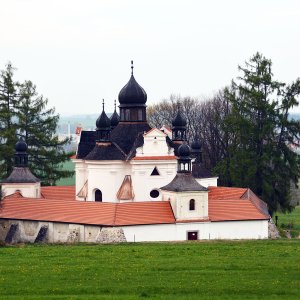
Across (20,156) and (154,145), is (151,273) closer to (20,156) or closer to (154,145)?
(154,145)

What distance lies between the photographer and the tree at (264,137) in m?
70.7

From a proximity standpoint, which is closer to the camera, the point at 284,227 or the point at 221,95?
the point at 284,227

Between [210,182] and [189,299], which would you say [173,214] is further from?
[189,299]

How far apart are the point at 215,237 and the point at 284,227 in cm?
1103

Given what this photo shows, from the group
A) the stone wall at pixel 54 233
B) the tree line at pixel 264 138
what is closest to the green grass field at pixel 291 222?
the tree line at pixel 264 138

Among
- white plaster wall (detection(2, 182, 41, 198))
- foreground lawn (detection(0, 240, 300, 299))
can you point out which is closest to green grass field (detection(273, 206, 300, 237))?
white plaster wall (detection(2, 182, 41, 198))

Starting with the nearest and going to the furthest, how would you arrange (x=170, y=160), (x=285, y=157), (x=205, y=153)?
1. (x=170, y=160)
2. (x=285, y=157)
3. (x=205, y=153)

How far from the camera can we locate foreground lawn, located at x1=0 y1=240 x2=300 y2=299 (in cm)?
2955

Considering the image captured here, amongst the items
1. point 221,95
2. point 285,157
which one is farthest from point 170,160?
point 221,95

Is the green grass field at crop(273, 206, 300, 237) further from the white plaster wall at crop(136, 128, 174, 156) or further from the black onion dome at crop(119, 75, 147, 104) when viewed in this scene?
the black onion dome at crop(119, 75, 147, 104)

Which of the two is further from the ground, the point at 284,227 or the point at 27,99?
the point at 27,99

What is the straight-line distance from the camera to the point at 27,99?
78.8 m

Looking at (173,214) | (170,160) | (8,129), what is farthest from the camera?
(8,129)

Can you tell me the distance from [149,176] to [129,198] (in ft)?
5.51
